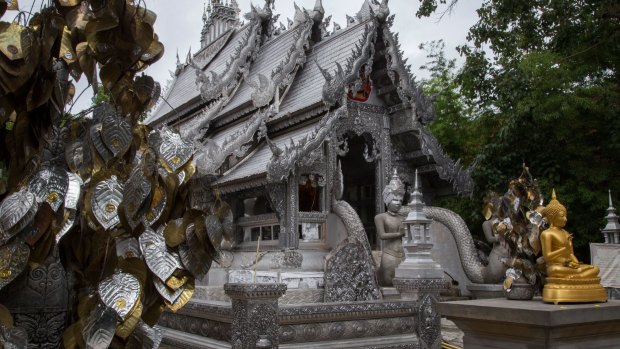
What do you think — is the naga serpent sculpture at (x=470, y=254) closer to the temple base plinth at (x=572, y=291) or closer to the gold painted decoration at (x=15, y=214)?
the temple base plinth at (x=572, y=291)

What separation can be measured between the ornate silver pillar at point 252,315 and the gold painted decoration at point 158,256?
11.2 ft

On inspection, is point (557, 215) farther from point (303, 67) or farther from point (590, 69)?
point (590, 69)

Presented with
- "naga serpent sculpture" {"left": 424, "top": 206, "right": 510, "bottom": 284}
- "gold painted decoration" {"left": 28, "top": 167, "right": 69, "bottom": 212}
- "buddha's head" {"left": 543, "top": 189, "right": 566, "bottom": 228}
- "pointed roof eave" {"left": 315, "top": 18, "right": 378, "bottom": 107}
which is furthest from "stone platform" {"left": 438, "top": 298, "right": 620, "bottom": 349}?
"pointed roof eave" {"left": 315, "top": 18, "right": 378, "bottom": 107}

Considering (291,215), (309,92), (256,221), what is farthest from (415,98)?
(256,221)

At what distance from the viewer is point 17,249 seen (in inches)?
66.7

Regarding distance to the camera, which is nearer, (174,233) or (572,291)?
(174,233)

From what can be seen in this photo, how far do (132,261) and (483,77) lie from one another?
15.0 meters

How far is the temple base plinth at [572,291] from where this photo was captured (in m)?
4.19

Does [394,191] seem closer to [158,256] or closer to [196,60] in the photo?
[158,256]

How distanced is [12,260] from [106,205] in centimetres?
28

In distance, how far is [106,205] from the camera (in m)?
1.79

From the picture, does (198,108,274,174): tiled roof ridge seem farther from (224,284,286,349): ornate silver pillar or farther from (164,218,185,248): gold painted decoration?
(164,218,185,248): gold painted decoration

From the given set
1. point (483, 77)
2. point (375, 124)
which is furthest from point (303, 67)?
point (483, 77)

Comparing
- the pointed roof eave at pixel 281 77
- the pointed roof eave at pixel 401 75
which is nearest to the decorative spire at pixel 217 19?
the pointed roof eave at pixel 281 77
